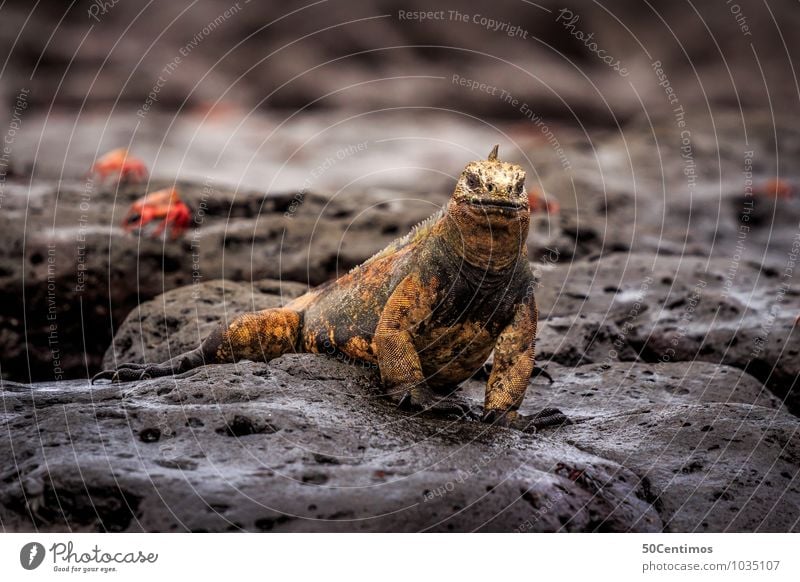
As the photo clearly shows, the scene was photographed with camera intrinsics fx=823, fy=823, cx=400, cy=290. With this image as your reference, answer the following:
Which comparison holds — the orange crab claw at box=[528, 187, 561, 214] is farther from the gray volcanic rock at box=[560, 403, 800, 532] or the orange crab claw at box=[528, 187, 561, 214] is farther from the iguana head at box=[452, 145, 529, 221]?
the iguana head at box=[452, 145, 529, 221]

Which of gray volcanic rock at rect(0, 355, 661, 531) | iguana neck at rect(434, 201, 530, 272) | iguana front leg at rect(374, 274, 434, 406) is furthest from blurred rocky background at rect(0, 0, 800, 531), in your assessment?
iguana neck at rect(434, 201, 530, 272)

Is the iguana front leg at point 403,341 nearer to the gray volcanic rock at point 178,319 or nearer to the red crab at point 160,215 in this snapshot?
the gray volcanic rock at point 178,319

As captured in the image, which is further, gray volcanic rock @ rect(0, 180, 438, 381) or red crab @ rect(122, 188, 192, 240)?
red crab @ rect(122, 188, 192, 240)

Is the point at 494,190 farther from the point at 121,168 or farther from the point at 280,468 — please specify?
the point at 121,168

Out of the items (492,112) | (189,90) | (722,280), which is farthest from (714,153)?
(189,90)

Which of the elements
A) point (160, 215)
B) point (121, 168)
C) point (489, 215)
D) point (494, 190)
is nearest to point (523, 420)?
point (489, 215)

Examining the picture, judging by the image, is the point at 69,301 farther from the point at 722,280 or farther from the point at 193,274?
the point at 722,280

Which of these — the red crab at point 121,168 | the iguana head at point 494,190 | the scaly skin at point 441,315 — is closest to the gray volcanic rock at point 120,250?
the red crab at point 121,168
